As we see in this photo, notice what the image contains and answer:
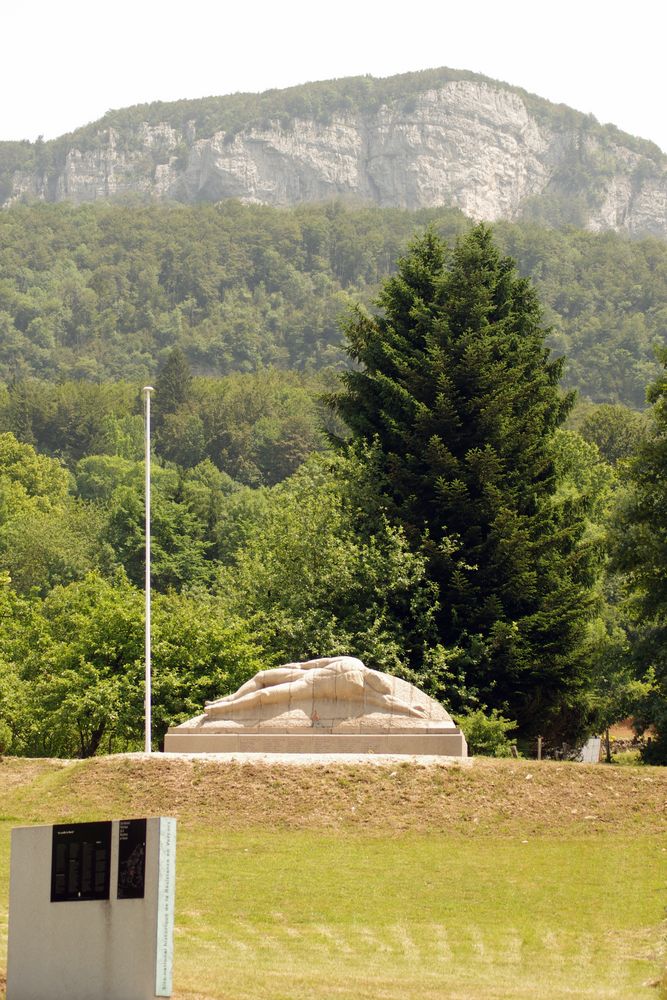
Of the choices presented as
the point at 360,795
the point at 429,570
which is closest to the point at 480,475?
the point at 429,570

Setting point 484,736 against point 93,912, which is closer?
point 93,912

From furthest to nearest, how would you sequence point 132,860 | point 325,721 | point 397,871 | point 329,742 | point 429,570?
point 429,570 → point 325,721 → point 329,742 → point 397,871 → point 132,860

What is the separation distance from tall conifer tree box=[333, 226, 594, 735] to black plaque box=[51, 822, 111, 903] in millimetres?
23406

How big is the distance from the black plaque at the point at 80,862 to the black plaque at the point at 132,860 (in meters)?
0.15

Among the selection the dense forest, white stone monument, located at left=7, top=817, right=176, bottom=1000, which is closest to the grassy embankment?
white stone monument, located at left=7, top=817, right=176, bottom=1000

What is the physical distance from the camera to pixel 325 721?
95.1 feet

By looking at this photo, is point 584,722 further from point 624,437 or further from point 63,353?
point 63,353

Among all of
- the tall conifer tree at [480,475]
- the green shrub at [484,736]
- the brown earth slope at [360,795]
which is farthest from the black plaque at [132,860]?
the tall conifer tree at [480,475]

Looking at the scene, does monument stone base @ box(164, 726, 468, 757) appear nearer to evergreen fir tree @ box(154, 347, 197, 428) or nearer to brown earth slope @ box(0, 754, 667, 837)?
brown earth slope @ box(0, 754, 667, 837)

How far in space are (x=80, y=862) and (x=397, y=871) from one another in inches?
342

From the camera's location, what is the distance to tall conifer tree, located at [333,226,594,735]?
38562mm

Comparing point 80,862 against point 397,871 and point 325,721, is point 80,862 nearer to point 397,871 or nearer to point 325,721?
point 397,871

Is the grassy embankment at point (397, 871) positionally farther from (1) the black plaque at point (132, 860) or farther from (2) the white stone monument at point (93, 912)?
(1) the black plaque at point (132, 860)

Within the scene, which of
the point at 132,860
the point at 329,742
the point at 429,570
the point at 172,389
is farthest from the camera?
the point at 172,389
